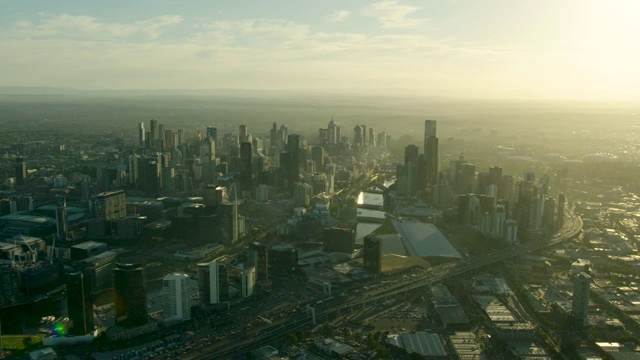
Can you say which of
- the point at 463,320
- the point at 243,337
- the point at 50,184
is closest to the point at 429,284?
the point at 463,320

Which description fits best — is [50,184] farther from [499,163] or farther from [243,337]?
[499,163]

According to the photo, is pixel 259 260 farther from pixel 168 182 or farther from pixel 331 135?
pixel 331 135

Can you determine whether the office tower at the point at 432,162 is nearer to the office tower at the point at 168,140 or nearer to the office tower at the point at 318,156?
the office tower at the point at 318,156

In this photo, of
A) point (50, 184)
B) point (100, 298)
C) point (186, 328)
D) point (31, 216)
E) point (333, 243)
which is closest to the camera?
point (186, 328)

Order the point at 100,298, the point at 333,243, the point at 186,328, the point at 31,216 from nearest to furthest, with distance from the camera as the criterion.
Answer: the point at 186,328, the point at 100,298, the point at 333,243, the point at 31,216

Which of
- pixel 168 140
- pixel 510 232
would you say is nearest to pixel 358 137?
pixel 168 140

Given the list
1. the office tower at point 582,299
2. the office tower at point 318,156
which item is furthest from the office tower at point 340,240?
the office tower at point 318,156
